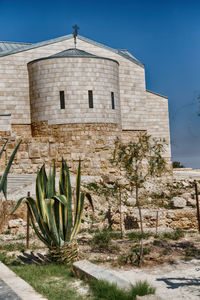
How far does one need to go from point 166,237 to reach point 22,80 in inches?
725

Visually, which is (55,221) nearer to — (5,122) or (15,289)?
(15,289)

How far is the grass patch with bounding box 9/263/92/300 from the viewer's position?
5812mm

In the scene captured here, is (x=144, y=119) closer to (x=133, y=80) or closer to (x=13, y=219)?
(x=133, y=80)

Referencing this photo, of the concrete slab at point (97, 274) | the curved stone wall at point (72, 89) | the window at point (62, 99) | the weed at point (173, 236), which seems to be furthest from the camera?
the window at point (62, 99)

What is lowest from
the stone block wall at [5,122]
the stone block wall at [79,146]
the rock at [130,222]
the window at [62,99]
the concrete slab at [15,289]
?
the rock at [130,222]

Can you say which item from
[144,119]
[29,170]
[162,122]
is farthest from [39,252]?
[162,122]

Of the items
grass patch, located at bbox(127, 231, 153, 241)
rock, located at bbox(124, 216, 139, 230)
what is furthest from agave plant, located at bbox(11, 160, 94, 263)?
rock, located at bbox(124, 216, 139, 230)

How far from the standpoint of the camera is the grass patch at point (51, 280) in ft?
19.1

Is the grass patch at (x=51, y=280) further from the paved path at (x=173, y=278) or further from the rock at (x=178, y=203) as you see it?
the rock at (x=178, y=203)

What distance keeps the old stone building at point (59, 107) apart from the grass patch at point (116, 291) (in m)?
16.7

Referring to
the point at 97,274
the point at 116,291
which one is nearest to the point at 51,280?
the point at 97,274

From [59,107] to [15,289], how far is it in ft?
62.5

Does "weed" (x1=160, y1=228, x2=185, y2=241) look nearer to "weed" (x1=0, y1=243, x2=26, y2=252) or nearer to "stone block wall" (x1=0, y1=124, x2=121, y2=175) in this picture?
"weed" (x1=0, y1=243, x2=26, y2=252)

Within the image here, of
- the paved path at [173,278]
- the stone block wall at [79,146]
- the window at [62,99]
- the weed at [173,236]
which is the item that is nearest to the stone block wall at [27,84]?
the window at [62,99]
